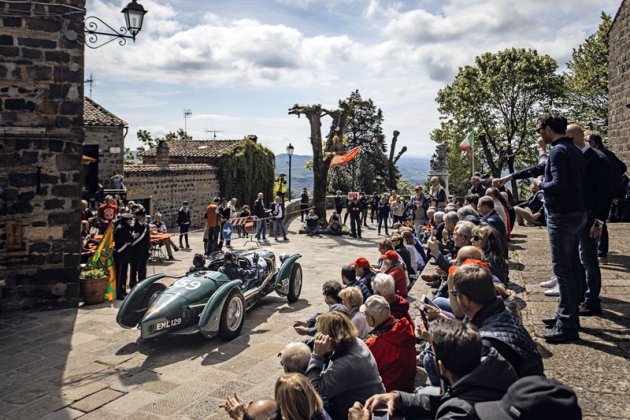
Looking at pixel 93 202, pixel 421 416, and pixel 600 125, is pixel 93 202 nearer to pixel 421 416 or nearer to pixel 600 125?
pixel 421 416

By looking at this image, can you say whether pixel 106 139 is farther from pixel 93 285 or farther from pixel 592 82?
pixel 592 82

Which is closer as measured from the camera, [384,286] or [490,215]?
[384,286]

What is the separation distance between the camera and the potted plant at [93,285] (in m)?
8.52

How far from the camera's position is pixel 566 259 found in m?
4.02

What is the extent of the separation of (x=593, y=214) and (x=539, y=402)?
3.33 metres

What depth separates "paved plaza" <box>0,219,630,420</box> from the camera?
12.1 ft

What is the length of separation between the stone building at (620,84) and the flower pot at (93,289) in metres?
13.6

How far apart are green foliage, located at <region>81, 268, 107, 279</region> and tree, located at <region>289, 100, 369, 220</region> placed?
12.4m

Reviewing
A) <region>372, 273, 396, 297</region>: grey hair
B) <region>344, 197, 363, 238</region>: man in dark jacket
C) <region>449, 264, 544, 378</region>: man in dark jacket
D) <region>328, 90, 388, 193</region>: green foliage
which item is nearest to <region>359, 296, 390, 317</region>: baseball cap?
<region>372, 273, 396, 297</region>: grey hair

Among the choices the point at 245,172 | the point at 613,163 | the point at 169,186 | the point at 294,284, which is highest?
the point at 245,172


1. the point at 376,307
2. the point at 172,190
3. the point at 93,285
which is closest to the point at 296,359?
the point at 376,307

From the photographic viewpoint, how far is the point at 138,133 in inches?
1988

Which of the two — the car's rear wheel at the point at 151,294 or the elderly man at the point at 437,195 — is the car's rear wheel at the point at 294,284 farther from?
the elderly man at the point at 437,195

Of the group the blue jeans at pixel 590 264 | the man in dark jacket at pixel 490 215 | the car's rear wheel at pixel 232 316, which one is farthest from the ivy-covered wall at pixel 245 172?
the blue jeans at pixel 590 264
